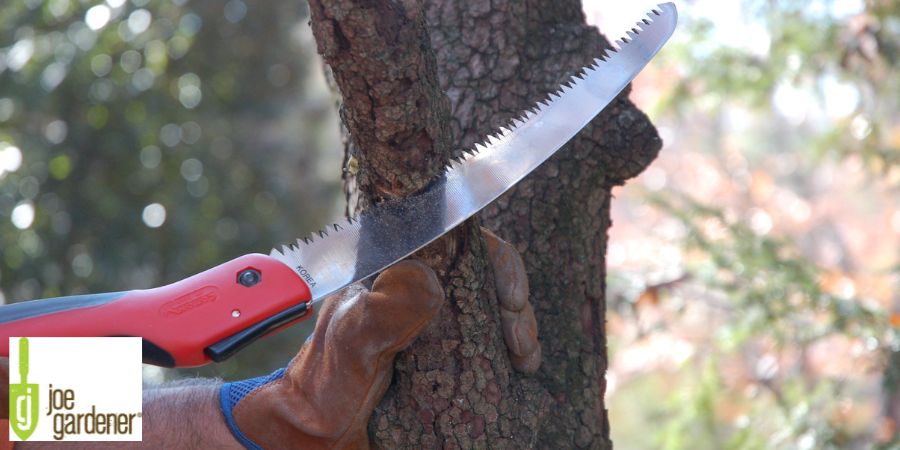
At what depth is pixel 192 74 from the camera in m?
5.95

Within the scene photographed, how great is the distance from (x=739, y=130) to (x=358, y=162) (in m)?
16.6

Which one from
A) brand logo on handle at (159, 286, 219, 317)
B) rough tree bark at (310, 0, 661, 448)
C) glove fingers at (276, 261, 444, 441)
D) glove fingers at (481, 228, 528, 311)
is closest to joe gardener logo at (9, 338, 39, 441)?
brand logo on handle at (159, 286, 219, 317)

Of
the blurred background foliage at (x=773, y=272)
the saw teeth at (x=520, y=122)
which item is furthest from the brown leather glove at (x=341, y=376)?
the blurred background foliage at (x=773, y=272)

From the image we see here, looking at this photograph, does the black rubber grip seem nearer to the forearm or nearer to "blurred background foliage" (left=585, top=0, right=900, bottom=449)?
the forearm

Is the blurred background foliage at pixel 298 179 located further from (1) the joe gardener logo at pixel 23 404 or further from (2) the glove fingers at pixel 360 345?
(1) the joe gardener logo at pixel 23 404

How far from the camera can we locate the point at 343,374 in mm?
1474

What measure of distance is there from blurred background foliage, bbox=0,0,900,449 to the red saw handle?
2.62 metres

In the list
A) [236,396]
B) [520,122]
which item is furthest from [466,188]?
[236,396]

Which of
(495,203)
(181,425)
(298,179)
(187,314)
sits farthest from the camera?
(298,179)

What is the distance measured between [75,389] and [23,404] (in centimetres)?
13

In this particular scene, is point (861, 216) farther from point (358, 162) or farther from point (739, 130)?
point (358, 162)

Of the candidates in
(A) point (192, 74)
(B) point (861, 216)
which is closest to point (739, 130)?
(B) point (861, 216)

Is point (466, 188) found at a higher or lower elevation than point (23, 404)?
higher

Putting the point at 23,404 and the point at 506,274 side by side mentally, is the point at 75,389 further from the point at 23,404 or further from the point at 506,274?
the point at 506,274
